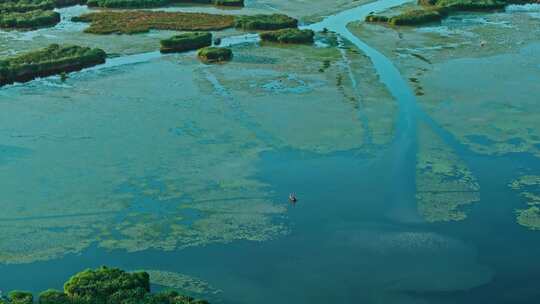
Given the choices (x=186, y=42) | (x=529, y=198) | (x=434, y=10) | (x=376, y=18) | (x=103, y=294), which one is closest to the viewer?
(x=103, y=294)

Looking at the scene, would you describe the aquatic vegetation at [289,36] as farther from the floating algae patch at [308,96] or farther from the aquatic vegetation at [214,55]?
the aquatic vegetation at [214,55]

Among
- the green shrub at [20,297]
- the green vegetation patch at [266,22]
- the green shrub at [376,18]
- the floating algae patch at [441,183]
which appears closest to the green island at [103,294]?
the green shrub at [20,297]

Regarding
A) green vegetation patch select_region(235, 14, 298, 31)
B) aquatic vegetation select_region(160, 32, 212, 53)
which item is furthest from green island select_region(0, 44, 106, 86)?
green vegetation patch select_region(235, 14, 298, 31)

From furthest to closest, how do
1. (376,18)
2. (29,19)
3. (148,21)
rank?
(376,18) → (148,21) → (29,19)

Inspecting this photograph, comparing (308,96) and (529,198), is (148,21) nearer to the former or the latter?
(308,96)

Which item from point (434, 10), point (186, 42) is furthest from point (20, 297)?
point (434, 10)

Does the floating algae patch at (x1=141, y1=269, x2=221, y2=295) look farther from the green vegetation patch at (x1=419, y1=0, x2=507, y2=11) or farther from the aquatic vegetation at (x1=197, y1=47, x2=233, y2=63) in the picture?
the green vegetation patch at (x1=419, y1=0, x2=507, y2=11)

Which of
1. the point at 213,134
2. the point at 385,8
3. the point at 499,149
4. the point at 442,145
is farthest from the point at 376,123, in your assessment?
the point at 385,8
